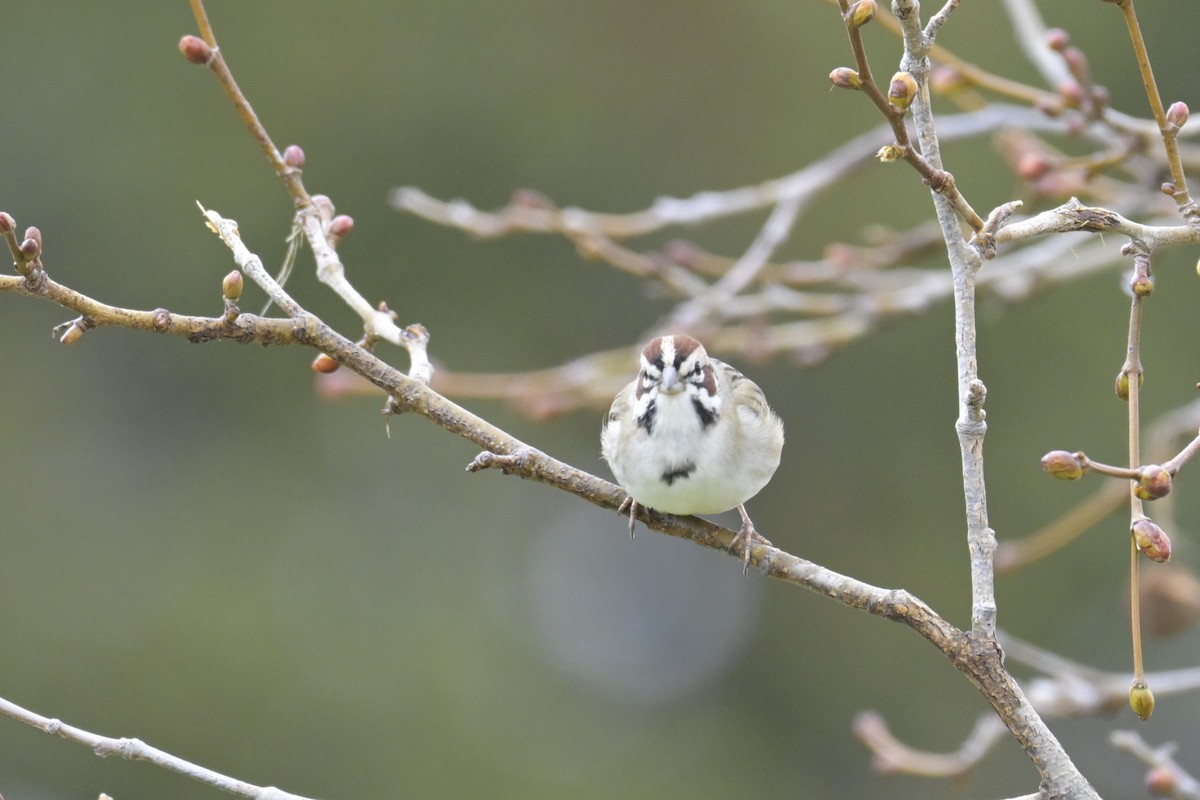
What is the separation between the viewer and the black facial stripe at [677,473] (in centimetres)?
239

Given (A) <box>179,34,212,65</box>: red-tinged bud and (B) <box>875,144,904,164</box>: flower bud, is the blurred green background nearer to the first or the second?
(A) <box>179,34,212,65</box>: red-tinged bud

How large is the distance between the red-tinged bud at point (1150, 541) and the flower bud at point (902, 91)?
505 mm

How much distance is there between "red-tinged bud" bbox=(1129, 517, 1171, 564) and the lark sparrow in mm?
967

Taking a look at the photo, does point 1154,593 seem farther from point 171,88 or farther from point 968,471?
point 171,88

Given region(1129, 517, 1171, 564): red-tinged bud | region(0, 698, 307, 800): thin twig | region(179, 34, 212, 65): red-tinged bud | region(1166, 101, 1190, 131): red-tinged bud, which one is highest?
region(1166, 101, 1190, 131): red-tinged bud

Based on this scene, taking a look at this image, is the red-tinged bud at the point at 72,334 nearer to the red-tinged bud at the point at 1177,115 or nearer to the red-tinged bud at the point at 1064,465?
the red-tinged bud at the point at 1064,465

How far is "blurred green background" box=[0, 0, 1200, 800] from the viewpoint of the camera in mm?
8578

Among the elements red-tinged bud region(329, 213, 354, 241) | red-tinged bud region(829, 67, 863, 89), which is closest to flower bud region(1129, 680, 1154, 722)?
red-tinged bud region(829, 67, 863, 89)

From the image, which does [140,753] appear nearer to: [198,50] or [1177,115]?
[198,50]

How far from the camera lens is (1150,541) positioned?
1414 mm

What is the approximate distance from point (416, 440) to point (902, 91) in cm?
809

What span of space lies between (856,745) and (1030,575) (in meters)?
1.63

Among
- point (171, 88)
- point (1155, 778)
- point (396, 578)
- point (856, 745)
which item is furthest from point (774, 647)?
point (1155, 778)

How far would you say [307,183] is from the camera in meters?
8.24
